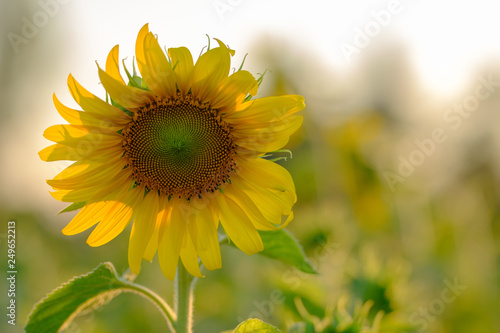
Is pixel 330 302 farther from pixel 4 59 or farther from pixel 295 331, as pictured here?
pixel 4 59

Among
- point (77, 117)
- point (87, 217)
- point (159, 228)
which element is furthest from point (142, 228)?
point (77, 117)

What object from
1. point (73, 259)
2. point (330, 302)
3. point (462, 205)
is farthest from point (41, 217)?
point (462, 205)

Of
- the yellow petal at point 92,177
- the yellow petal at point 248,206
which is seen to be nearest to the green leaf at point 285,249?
the yellow petal at point 248,206

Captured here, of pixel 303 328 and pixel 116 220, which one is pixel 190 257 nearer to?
pixel 116 220

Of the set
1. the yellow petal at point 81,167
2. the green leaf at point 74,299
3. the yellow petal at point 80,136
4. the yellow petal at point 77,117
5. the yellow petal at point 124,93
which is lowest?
the green leaf at point 74,299

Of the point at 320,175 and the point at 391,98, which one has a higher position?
the point at 391,98

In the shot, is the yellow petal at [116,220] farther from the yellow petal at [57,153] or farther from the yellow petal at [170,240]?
the yellow petal at [57,153]

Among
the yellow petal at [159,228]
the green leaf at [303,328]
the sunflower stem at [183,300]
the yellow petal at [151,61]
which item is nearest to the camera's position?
the yellow petal at [151,61]

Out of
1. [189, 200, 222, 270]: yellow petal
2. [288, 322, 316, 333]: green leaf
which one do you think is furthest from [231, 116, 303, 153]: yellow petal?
[288, 322, 316, 333]: green leaf

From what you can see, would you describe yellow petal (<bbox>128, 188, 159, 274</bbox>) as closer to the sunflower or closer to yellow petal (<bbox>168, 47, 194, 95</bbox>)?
the sunflower
